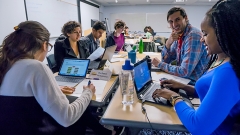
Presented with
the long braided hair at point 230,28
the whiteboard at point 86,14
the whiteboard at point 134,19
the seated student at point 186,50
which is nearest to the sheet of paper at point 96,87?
the seated student at point 186,50

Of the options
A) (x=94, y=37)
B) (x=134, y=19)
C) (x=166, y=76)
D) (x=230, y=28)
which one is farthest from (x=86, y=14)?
(x=230, y=28)

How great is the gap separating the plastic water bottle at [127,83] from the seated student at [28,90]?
34cm

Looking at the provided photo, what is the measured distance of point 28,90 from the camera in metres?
0.77

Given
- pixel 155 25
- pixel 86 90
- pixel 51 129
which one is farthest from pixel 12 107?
pixel 155 25

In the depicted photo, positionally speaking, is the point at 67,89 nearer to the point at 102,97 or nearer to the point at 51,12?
the point at 102,97

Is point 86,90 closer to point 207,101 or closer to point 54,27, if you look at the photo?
point 207,101

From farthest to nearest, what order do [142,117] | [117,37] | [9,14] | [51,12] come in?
[51,12] < [117,37] < [9,14] < [142,117]

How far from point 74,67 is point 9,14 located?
1970 mm

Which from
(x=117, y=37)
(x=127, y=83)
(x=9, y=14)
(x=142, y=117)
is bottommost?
(x=142, y=117)

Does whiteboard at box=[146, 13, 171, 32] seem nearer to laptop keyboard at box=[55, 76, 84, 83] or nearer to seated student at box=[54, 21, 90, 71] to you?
seated student at box=[54, 21, 90, 71]

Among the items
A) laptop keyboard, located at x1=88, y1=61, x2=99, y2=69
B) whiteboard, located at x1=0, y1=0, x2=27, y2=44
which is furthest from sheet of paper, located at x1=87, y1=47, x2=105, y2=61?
whiteboard, located at x1=0, y1=0, x2=27, y2=44

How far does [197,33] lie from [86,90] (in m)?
1.02

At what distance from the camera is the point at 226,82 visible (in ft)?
2.12

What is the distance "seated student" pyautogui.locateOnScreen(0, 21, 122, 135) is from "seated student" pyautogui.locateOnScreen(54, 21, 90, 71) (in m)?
1.24
